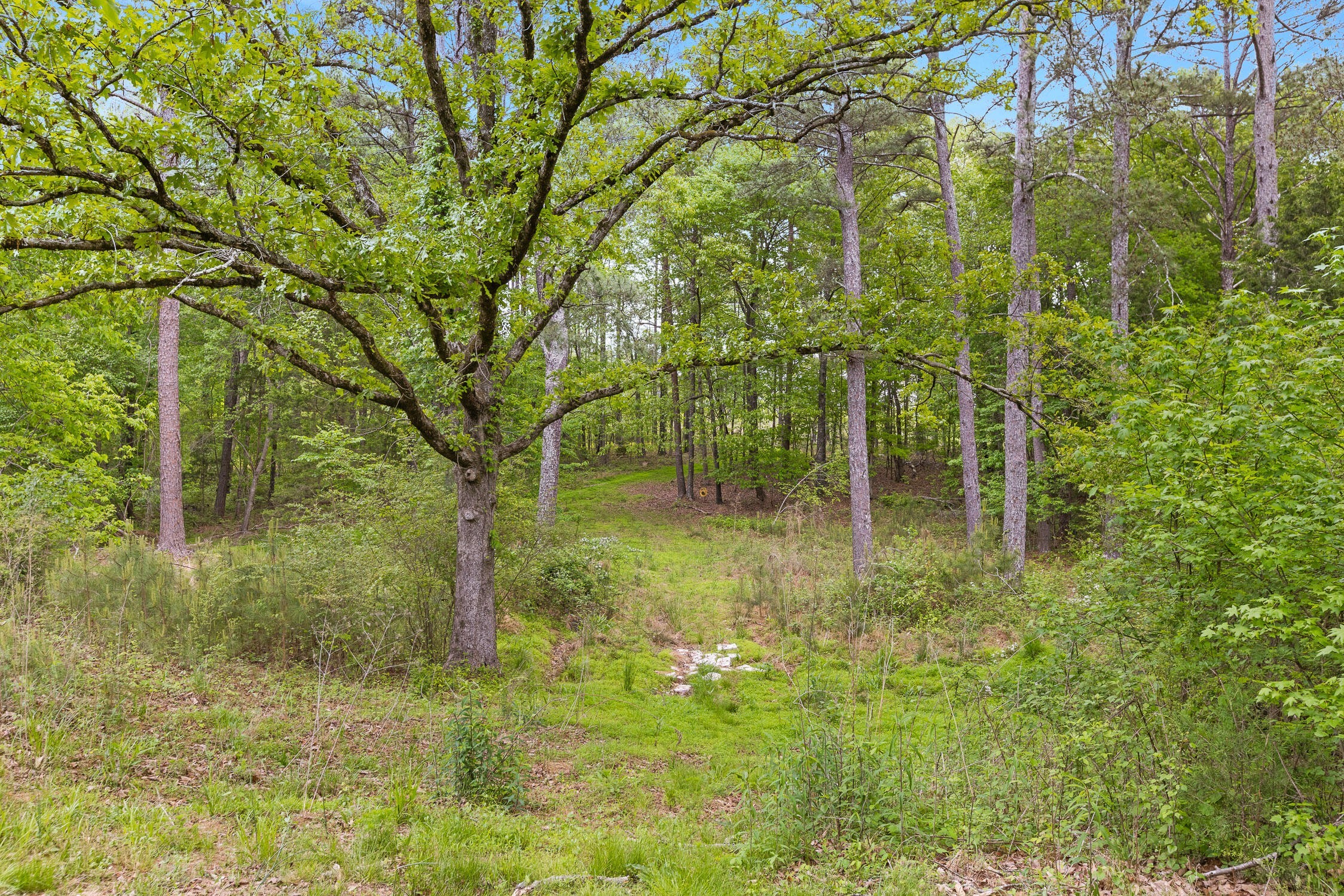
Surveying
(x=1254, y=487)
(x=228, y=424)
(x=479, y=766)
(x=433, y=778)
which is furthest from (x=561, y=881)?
(x=228, y=424)

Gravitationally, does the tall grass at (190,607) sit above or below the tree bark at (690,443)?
below

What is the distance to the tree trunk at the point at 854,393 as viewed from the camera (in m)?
11.5

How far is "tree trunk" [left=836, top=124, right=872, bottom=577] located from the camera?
11.5 meters

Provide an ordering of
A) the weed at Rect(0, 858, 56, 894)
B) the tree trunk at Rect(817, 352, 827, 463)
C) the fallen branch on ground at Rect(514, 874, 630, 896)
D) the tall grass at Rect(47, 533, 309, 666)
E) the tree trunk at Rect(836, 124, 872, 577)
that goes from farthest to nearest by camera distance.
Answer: the tree trunk at Rect(817, 352, 827, 463) → the tree trunk at Rect(836, 124, 872, 577) → the tall grass at Rect(47, 533, 309, 666) → the fallen branch on ground at Rect(514, 874, 630, 896) → the weed at Rect(0, 858, 56, 894)

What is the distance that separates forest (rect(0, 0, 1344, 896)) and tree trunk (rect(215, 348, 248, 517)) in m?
9.80

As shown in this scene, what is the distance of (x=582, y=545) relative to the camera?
11641mm

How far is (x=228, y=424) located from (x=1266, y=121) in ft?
90.5

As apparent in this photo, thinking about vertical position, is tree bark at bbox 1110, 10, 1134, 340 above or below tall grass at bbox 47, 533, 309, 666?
above

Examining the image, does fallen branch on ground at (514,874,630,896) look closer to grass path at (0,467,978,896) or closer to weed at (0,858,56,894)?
grass path at (0,467,978,896)

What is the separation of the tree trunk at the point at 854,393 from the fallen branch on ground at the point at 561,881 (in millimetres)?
8588

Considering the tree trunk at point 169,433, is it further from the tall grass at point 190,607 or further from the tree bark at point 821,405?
the tree bark at point 821,405

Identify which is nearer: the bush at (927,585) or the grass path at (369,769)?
the grass path at (369,769)

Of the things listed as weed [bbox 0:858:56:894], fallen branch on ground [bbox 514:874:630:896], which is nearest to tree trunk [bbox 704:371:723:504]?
fallen branch on ground [bbox 514:874:630:896]

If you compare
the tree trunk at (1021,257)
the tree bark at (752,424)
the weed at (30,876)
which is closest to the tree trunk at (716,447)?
the tree bark at (752,424)
